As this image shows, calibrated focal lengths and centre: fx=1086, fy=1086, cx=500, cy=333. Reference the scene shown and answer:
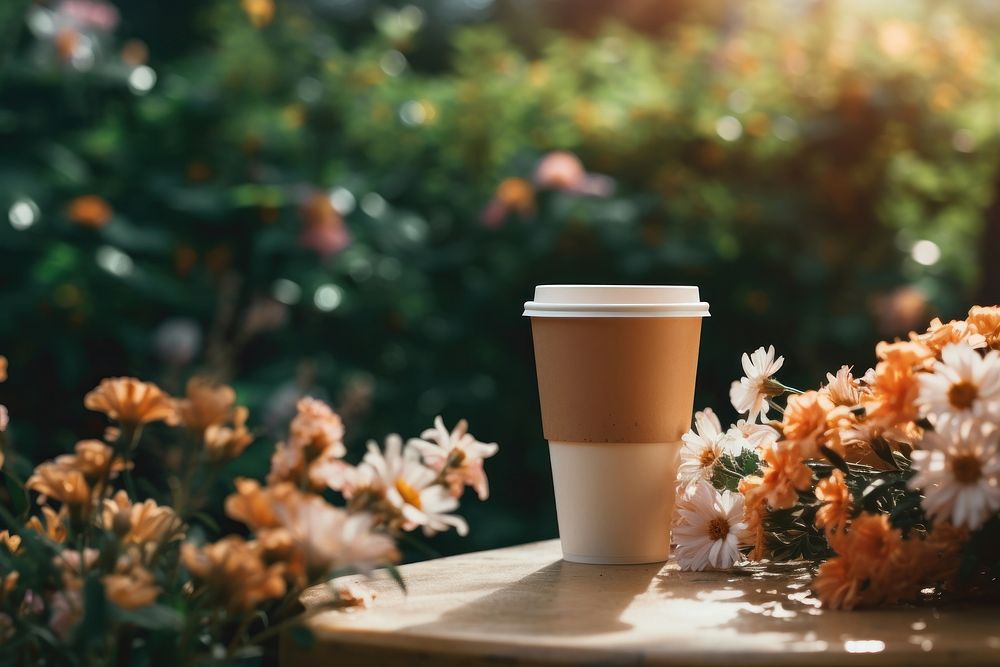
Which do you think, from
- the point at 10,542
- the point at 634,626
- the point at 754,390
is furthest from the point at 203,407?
the point at 754,390

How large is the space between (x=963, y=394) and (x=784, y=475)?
18 cm

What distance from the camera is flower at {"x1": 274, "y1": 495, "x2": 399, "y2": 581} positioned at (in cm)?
77

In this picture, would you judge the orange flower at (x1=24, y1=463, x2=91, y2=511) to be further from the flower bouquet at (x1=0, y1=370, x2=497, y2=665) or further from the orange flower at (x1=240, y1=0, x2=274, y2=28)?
the orange flower at (x1=240, y1=0, x2=274, y2=28)

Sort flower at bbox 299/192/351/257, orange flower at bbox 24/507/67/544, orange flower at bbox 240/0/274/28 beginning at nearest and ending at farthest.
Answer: orange flower at bbox 24/507/67/544, flower at bbox 299/192/351/257, orange flower at bbox 240/0/274/28

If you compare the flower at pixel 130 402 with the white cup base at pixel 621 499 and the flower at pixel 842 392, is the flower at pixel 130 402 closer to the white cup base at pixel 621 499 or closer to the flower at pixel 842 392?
the white cup base at pixel 621 499

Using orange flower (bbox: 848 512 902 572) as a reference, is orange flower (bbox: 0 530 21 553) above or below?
above

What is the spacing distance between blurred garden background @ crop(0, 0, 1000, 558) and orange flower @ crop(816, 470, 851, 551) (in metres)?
1.68

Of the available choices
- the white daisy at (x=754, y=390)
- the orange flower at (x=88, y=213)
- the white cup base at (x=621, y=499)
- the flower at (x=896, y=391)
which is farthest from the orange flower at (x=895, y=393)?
the orange flower at (x=88, y=213)

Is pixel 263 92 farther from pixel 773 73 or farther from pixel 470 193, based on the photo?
pixel 773 73

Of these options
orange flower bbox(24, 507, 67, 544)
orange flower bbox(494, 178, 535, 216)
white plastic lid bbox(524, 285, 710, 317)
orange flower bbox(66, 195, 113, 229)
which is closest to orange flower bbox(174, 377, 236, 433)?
orange flower bbox(24, 507, 67, 544)

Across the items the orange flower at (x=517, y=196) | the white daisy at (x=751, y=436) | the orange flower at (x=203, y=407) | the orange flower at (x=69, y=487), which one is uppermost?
the orange flower at (x=517, y=196)

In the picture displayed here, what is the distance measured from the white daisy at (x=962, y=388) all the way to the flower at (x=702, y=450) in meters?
0.33

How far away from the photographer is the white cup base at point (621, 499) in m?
1.29

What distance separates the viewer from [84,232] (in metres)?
2.63
